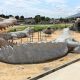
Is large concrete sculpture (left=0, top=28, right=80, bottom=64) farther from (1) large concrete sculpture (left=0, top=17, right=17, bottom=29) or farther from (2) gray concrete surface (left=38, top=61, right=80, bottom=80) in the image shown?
(2) gray concrete surface (left=38, top=61, right=80, bottom=80)

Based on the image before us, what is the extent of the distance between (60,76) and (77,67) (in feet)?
6.80

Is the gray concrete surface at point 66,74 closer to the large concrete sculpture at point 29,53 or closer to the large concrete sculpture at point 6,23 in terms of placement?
the large concrete sculpture at point 29,53

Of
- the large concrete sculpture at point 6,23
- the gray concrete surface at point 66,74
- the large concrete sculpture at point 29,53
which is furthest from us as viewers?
the large concrete sculpture at point 29,53

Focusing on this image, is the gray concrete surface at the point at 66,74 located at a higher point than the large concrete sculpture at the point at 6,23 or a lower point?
lower

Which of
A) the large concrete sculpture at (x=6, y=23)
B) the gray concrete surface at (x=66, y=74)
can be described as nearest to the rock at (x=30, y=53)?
the large concrete sculpture at (x=6, y=23)

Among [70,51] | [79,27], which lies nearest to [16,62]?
[70,51]

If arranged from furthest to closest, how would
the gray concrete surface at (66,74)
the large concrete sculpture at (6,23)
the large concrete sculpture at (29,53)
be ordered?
the large concrete sculpture at (29,53) → the large concrete sculpture at (6,23) → the gray concrete surface at (66,74)

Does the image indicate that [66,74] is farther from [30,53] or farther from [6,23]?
[30,53]

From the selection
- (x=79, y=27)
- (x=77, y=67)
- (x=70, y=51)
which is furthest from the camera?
(x=79, y=27)

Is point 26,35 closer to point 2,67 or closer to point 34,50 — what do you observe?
point 34,50

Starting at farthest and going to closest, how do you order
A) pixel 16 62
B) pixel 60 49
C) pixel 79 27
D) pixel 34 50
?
pixel 79 27
pixel 60 49
pixel 34 50
pixel 16 62

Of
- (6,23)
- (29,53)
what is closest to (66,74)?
(6,23)

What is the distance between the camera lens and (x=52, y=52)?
1417cm

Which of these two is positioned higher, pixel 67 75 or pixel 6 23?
pixel 6 23
